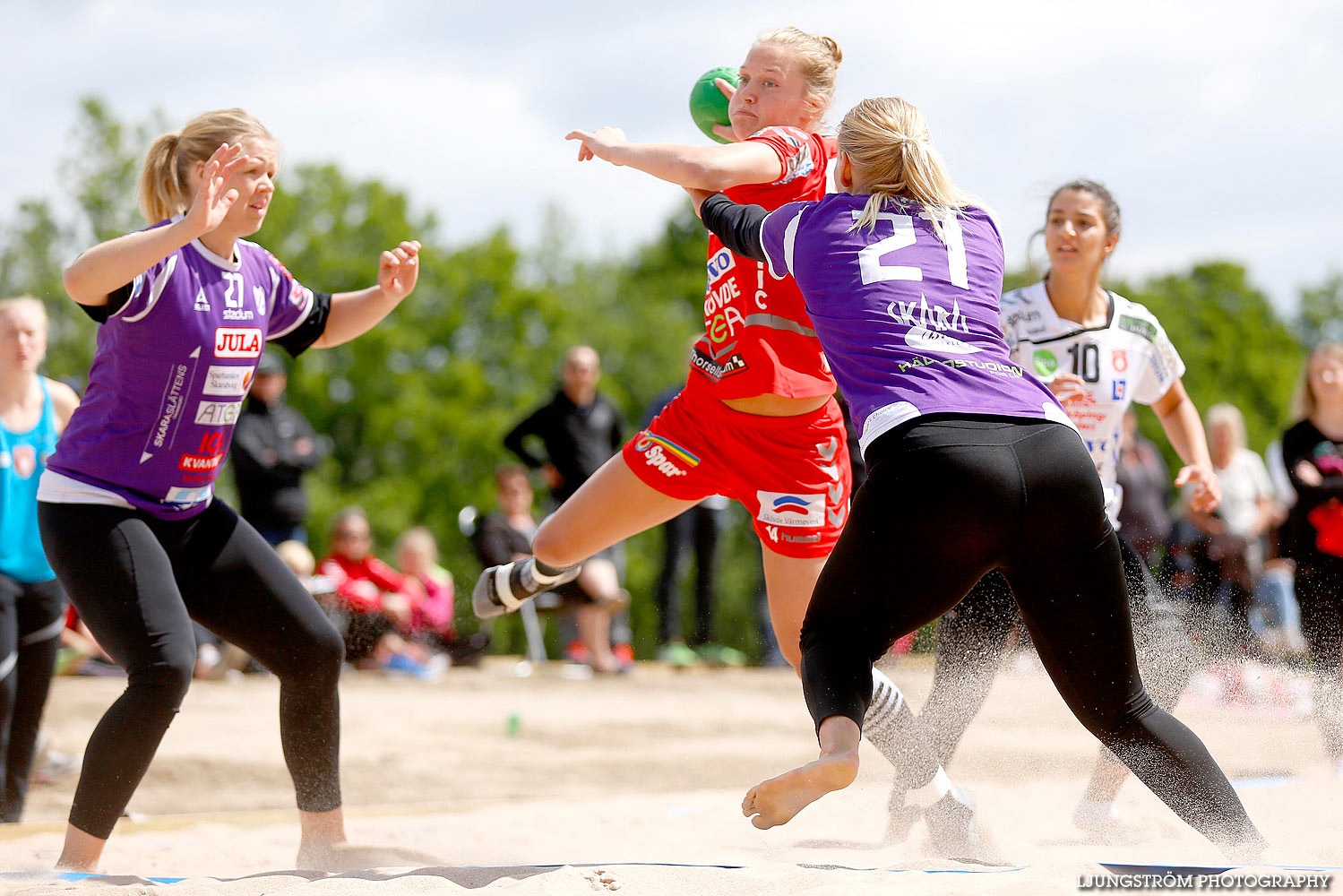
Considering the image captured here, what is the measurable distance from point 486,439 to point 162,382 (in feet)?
99.9

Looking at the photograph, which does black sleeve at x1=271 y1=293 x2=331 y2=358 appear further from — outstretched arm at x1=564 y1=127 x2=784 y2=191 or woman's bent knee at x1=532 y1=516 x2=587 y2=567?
outstretched arm at x1=564 y1=127 x2=784 y2=191

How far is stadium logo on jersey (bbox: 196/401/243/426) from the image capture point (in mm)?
3729

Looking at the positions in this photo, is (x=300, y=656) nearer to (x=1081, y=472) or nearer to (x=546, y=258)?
(x=1081, y=472)

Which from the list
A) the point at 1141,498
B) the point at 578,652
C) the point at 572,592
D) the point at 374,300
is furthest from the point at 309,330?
the point at 1141,498

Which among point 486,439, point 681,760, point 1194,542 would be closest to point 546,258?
point 486,439

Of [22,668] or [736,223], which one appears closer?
[736,223]

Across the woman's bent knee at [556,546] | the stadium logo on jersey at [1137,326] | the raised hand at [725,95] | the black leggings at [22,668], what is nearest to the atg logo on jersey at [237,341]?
the woman's bent knee at [556,546]

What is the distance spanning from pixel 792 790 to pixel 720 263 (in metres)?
1.81

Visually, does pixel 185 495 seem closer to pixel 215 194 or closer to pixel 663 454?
pixel 215 194

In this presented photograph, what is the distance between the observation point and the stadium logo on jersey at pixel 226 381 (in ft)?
12.2

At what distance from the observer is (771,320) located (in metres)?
3.78

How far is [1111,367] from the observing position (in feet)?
14.9

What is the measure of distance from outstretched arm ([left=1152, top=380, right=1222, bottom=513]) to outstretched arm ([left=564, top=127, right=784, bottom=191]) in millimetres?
1901

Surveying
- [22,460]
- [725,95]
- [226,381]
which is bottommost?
[22,460]
